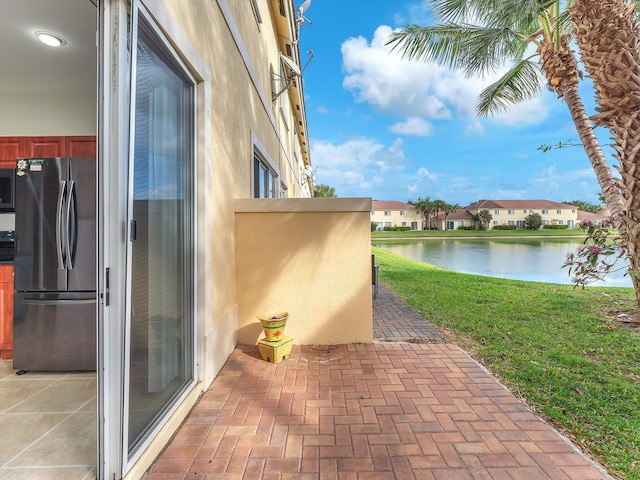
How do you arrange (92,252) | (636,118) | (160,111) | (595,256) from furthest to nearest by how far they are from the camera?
(595,256) → (636,118) → (92,252) → (160,111)

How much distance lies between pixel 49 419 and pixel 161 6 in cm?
322

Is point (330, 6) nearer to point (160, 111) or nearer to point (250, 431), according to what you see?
point (160, 111)

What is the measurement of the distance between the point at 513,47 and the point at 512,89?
125cm

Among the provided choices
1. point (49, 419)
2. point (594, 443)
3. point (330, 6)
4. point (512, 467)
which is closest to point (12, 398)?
point (49, 419)

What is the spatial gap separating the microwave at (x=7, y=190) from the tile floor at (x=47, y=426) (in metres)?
1.79

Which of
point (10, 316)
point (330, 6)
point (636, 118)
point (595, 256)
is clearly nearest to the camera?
point (10, 316)

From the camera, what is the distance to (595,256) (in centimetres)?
602

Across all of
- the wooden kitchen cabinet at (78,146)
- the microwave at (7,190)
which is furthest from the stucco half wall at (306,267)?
the microwave at (7,190)

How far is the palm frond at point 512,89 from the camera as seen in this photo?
25.5ft

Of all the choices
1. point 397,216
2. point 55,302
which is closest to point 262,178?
point 55,302

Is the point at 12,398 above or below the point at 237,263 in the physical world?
below

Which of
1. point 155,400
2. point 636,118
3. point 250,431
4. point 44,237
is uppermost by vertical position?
point 636,118

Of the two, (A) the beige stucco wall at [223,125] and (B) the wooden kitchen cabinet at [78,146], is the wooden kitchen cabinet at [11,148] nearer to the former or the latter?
(B) the wooden kitchen cabinet at [78,146]

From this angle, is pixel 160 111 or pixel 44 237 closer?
pixel 160 111
